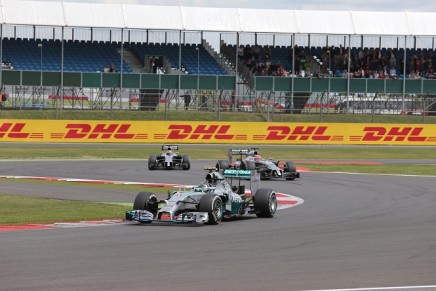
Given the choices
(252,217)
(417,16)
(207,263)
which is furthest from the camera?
(417,16)

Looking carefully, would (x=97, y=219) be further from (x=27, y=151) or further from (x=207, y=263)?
(x=27, y=151)

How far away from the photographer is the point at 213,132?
58.1 m

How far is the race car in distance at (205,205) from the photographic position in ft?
66.0

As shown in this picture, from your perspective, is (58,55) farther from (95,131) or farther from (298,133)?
(298,133)

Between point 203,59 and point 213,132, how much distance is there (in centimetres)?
1586

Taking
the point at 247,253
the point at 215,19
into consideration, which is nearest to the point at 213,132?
the point at 215,19

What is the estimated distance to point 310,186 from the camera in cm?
3212

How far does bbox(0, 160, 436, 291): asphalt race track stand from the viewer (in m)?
13.0

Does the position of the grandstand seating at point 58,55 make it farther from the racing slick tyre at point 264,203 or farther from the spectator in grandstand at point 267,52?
the racing slick tyre at point 264,203

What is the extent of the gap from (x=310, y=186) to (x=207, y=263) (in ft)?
58.3

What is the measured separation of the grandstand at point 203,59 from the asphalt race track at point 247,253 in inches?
1542

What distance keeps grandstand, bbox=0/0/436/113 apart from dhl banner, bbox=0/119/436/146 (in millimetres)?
3127

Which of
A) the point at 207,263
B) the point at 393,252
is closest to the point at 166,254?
the point at 207,263

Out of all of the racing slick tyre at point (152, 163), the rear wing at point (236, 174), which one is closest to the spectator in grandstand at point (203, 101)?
the racing slick tyre at point (152, 163)
